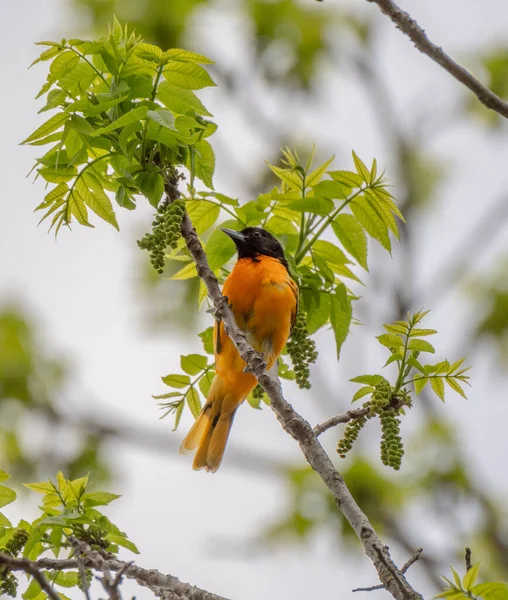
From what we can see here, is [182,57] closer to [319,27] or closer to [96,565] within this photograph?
[96,565]

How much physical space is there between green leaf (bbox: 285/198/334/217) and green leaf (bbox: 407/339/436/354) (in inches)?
31.1

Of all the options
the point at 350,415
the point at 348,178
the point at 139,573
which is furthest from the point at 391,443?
the point at 348,178

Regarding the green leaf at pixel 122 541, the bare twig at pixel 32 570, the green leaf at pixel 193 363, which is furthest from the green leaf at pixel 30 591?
the green leaf at pixel 193 363

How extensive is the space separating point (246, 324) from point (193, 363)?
1.16 metres

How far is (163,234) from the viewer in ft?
10.2

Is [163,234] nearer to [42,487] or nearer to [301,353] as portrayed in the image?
[301,353]

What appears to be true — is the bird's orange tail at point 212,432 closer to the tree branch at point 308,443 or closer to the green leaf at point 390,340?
the tree branch at point 308,443

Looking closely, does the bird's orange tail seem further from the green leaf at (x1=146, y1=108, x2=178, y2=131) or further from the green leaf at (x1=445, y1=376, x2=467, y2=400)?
the green leaf at (x1=146, y1=108, x2=178, y2=131)

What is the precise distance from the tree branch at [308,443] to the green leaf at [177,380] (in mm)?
488

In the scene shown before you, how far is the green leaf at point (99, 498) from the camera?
2.90 metres

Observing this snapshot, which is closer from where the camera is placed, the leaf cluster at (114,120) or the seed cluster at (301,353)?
the leaf cluster at (114,120)

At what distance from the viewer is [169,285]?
10945mm

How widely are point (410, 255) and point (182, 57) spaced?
9.05m

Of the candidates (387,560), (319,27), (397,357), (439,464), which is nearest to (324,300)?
(397,357)
